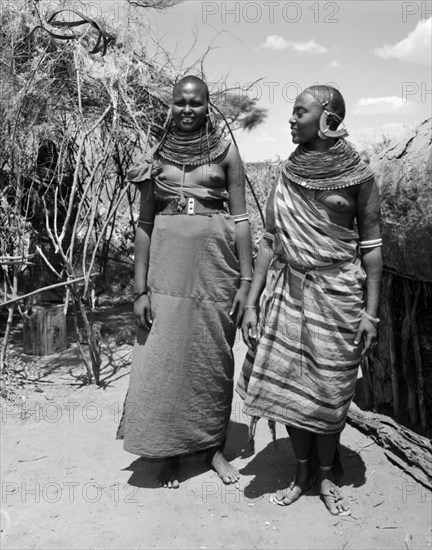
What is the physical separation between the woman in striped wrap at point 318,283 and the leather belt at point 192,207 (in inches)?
13.7

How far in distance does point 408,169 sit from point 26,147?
326 centimetres

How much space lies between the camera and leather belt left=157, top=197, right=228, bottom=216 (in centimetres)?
287

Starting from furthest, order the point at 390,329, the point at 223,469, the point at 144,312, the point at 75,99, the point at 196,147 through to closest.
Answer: the point at 75,99
the point at 390,329
the point at 223,469
the point at 144,312
the point at 196,147

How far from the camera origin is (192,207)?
2.87 m

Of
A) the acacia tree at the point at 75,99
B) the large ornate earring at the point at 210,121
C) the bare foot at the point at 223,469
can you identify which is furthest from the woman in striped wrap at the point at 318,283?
the acacia tree at the point at 75,99

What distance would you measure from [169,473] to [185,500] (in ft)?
0.67

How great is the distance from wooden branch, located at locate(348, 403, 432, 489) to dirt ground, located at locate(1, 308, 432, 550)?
5 cm

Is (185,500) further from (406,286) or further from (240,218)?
(406,286)

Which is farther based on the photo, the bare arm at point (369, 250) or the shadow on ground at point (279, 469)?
the shadow on ground at point (279, 469)

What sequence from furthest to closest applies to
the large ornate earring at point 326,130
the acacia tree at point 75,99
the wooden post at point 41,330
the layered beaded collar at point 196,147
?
1. the wooden post at point 41,330
2. the acacia tree at point 75,99
3. the layered beaded collar at point 196,147
4. the large ornate earring at point 326,130

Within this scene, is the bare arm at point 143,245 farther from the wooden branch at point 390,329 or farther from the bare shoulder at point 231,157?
the wooden branch at point 390,329

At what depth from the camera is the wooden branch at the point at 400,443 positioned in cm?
299

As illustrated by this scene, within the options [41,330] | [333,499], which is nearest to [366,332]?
[333,499]

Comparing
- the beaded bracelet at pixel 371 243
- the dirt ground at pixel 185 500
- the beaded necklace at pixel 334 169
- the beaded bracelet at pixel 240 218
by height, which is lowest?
the dirt ground at pixel 185 500
